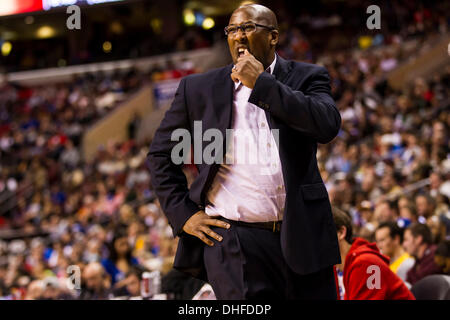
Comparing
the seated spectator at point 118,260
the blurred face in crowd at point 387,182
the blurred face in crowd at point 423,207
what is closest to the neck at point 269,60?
the blurred face in crowd at point 423,207

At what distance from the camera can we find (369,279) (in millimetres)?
2584

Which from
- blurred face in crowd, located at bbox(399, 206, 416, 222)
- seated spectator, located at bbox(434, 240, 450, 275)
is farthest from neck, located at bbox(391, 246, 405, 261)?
blurred face in crowd, located at bbox(399, 206, 416, 222)

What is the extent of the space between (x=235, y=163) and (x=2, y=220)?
495 inches

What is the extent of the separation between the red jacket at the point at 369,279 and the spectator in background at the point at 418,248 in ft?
3.92

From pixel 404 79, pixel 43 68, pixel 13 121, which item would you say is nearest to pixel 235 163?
pixel 404 79

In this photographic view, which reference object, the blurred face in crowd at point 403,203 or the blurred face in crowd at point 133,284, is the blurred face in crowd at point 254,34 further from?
the blurred face in crowd at point 403,203

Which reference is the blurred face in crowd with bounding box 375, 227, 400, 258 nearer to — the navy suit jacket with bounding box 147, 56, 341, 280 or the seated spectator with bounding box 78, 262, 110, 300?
the navy suit jacket with bounding box 147, 56, 341, 280

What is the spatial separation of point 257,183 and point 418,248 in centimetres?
240

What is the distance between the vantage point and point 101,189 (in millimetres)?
11898

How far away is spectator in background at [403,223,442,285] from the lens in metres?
3.81

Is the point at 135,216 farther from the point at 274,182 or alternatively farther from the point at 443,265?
the point at 274,182

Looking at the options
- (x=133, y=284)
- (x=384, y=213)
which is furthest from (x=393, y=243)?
(x=133, y=284)

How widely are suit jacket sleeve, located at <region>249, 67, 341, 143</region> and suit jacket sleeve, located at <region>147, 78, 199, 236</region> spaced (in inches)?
13.1
